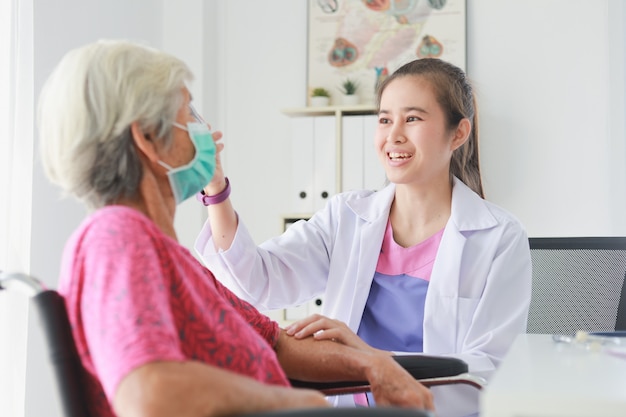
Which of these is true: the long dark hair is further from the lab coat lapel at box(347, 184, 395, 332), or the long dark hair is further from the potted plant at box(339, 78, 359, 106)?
the potted plant at box(339, 78, 359, 106)

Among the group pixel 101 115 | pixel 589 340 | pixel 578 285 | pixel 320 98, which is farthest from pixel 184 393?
pixel 320 98

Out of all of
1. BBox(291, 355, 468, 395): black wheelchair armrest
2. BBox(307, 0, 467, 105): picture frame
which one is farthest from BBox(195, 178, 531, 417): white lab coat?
BBox(307, 0, 467, 105): picture frame

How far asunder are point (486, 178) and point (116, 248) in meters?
3.23

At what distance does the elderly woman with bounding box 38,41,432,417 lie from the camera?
90 centimetres

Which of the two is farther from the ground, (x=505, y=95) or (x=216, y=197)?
(x=505, y=95)

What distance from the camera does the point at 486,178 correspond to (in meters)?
3.98

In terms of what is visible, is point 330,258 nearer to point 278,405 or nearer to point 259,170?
point 278,405

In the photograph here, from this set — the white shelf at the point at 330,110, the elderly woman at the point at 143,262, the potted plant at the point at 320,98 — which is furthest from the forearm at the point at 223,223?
the potted plant at the point at 320,98

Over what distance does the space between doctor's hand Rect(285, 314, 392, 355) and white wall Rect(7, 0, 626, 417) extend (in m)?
2.39

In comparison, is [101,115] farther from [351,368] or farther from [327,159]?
[327,159]

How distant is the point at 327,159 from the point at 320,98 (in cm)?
36

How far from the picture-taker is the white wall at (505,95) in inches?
151

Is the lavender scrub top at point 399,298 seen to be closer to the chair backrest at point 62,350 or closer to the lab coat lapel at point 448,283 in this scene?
the lab coat lapel at point 448,283

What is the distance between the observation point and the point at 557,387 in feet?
2.94
